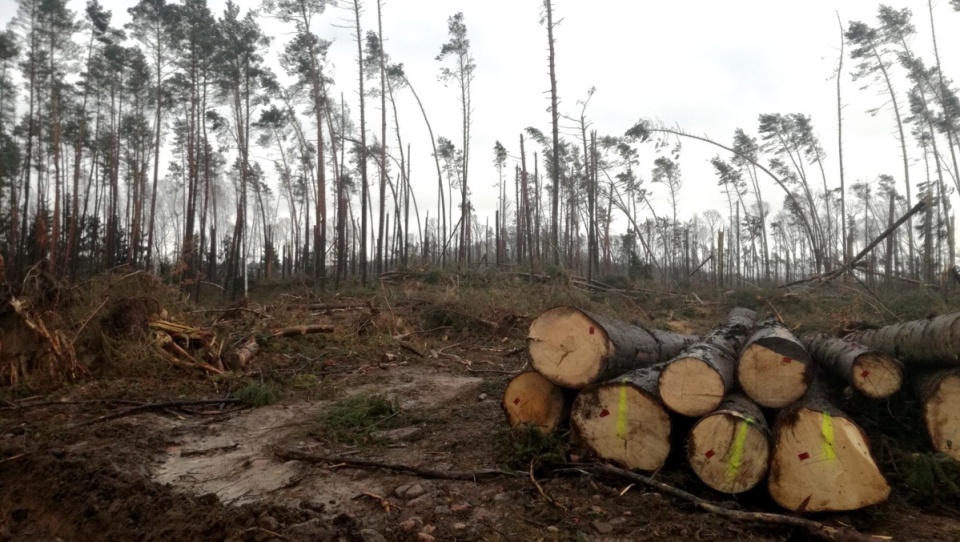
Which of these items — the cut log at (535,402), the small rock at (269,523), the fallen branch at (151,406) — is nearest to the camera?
the small rock at (269,523)

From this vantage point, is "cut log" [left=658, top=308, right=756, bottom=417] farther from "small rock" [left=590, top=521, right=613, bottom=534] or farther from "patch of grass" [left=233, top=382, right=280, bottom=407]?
"patch of grass" [left=233, top=382, right=280, bottom=407]

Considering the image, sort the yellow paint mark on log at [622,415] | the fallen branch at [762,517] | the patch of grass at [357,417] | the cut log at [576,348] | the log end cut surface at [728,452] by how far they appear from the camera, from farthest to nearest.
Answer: the patch of grass at [357,417]
the cut log at [576,348]
the yellow paint mark on log at [622,415]
the log end cut surface at [728,452]
the fallen branch at [762,517]

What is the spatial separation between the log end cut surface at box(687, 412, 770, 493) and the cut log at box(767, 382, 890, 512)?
0.28ft

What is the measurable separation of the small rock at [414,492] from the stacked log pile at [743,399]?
3.67ft

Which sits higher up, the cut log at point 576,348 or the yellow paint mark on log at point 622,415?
the cut log at point 576,348

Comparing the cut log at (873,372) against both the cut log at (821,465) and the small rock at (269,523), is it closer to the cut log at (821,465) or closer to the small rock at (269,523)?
the cut log at (821,465)

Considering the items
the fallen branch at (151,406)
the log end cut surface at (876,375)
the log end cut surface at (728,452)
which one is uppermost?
the log end cut surface at (876,375)

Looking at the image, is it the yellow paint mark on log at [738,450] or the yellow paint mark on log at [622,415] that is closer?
the yellow paint mark on log at [738,450]

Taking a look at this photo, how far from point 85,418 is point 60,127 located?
2445 centimetres

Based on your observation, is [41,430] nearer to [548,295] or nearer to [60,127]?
[548,295]

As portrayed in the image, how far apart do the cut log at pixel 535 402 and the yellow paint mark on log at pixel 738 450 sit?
1383 millimetres

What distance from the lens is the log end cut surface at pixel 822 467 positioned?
3293mm

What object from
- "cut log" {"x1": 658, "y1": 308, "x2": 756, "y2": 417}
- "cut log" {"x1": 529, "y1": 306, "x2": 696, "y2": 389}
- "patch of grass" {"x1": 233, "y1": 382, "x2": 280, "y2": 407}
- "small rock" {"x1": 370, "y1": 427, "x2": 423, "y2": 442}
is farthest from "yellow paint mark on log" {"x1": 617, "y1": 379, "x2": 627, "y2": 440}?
"patch of grass" {"x1": 233, "y1": 382, "x2": 280, "y2": 407}

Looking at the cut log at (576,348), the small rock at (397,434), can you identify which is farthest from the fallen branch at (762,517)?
the small rock at (397,434)
